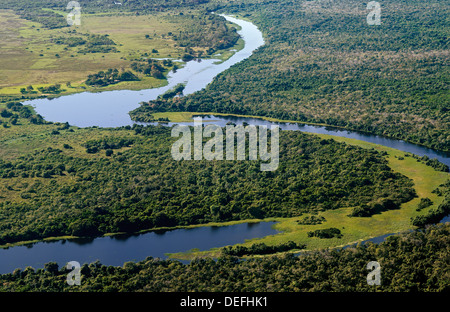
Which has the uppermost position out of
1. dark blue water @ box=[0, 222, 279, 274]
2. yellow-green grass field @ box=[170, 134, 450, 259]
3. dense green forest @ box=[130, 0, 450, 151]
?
dense green forest @ box=[130, 0, 450, 151]

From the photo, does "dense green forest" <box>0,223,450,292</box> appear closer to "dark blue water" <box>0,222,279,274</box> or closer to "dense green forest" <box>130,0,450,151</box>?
"dark blue water" <box>0,222,279,274</box>

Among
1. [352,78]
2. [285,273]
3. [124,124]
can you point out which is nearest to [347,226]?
[285,273]

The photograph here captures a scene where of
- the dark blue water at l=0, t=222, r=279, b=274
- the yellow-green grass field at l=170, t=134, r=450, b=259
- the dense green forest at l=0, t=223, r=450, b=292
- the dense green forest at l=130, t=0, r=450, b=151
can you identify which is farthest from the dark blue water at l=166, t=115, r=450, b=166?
the dark blue water at l=0, t=222, r=279, b=274

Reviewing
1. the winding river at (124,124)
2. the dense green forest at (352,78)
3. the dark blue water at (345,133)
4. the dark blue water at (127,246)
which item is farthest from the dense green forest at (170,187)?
the dense green forest at (352,78)

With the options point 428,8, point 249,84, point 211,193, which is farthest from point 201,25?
point 211,193

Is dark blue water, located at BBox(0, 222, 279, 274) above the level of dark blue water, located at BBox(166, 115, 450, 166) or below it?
below

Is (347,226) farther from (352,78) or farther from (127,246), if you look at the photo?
(352,78)
